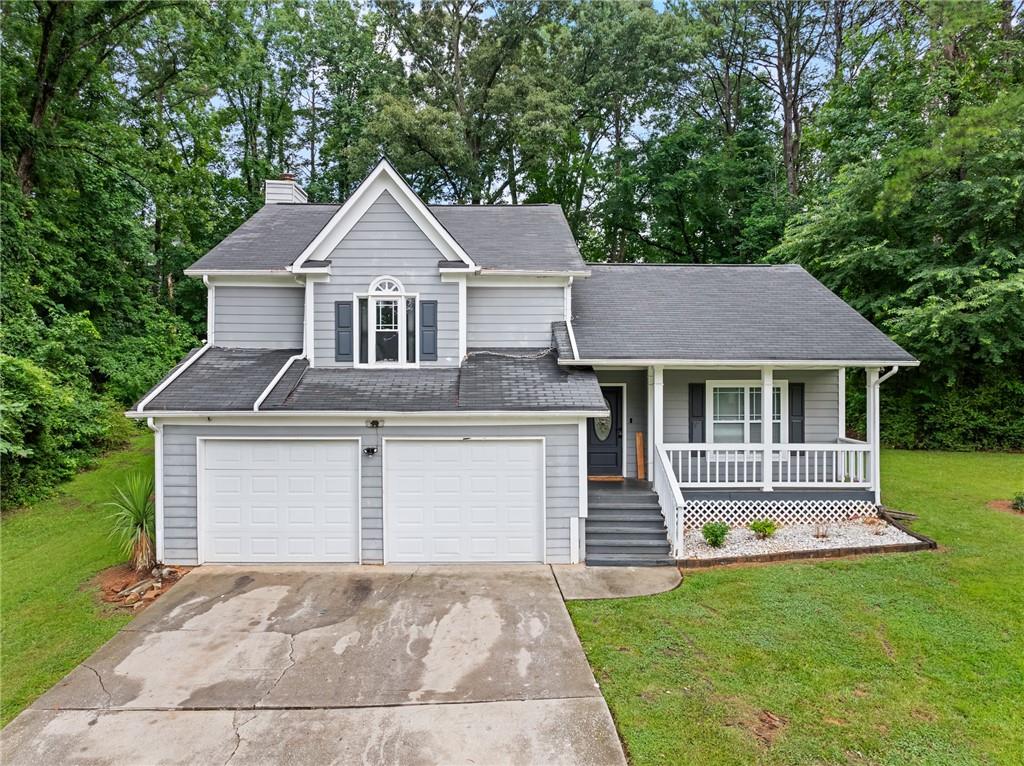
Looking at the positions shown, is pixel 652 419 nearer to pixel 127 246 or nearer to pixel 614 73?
pixel 127 246

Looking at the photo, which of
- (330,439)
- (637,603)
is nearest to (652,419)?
(637,603)

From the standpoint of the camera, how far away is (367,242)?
9.68 m

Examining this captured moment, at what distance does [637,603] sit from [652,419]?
4.51 meters

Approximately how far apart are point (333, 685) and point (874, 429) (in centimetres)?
1029

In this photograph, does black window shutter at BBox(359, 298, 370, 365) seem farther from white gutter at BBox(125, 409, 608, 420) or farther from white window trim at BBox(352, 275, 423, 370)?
white gutter at BBox(125, 409, 608, 420)

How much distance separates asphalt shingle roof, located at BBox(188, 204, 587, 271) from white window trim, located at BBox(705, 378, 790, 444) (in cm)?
399

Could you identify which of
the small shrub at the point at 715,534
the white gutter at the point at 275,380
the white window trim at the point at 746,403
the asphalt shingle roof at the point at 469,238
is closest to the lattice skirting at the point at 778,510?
the small shrub at the point at 715,534

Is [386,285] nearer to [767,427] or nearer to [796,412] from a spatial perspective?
[767,427]

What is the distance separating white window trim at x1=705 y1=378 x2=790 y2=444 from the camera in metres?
11.0

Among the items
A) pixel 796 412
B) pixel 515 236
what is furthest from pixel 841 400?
pixel 515 236

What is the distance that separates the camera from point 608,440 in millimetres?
11023

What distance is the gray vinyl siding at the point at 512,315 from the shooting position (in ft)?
33.9

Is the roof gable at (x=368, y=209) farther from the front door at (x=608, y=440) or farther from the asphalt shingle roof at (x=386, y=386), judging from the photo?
the front door at (x=608, y=440)

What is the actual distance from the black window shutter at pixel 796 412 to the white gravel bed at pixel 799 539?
86.8 inches
